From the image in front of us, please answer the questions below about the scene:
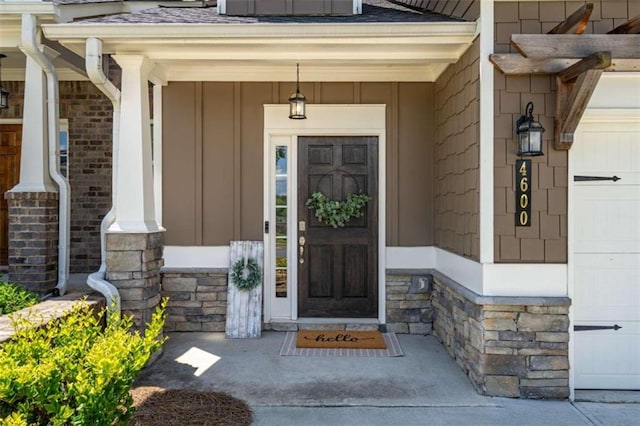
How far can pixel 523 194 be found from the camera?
11.0 ft

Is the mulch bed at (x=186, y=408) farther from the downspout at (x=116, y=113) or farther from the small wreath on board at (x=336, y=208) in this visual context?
the small wreath on board at (x=336, y=208)

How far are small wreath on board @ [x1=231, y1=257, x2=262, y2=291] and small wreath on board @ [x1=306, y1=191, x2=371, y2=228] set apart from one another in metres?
0.84

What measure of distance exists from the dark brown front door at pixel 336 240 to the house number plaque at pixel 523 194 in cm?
177

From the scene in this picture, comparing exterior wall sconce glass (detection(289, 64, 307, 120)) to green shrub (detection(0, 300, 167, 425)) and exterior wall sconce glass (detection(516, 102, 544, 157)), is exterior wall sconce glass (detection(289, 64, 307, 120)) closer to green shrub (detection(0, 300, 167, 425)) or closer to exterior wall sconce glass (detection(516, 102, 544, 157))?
exterior wall sconce glass (detection(516, 102, 544, 157))

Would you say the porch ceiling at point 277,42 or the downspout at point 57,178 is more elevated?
the porch ceiling at point 277,42

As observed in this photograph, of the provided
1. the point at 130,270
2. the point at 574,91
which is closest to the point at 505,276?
the point at 574,91

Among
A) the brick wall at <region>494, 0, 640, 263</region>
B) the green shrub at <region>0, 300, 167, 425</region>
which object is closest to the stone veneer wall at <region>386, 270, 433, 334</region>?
the brick wall at <region>494, 0, 640, 263</region>

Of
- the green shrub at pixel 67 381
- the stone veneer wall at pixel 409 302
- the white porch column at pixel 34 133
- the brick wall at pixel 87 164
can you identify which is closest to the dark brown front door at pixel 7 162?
the brick wall at pixel 87 164

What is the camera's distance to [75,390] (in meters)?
2.03

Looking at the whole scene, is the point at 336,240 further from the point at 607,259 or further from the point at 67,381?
the point at 67,381

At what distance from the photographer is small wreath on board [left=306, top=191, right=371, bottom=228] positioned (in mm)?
4816

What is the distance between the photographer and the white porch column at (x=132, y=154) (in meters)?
4.01

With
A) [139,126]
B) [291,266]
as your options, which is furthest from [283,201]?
[139,126]

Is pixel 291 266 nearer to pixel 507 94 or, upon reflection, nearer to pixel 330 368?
pixel 330 368
